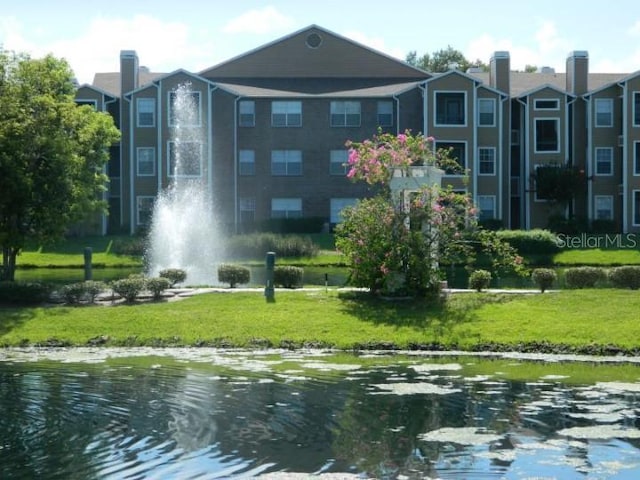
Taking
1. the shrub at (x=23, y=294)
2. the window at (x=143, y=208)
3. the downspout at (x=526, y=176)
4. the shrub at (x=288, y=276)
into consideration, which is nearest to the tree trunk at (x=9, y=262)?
the shrub at (x=23, y=294)

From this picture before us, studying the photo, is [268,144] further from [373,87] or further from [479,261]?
[479,261]

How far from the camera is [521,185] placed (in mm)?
58156

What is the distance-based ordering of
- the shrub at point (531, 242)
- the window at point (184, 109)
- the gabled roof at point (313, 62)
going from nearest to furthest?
the shrub at point (531, 242) < the window at point (184, 109) < the gabled roof at point (313, 62)

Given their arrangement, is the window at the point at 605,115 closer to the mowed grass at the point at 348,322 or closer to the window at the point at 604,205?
the window at the point at 604,205

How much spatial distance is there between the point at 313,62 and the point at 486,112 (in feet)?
37.3

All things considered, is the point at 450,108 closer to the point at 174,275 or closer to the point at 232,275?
the point at 232,275

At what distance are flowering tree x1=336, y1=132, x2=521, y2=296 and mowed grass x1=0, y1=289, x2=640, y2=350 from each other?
2.25 feet

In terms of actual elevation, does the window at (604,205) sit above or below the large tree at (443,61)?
below

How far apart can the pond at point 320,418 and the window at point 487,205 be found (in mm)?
38458

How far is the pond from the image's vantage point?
1009 cm

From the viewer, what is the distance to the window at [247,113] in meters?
56.2

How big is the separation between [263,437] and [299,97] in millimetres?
45659

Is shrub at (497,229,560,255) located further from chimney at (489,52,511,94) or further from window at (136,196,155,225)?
window at (136,196,155,225)

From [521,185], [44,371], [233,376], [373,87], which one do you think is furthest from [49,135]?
[521,185]
